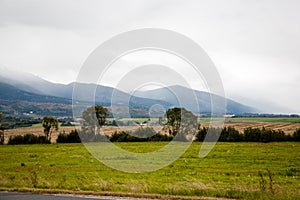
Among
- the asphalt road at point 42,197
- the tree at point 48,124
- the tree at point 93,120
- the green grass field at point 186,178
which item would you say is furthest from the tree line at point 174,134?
the asphalt road at point 42,197

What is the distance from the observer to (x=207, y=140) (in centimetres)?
6675

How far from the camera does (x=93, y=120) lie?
70.6 meters

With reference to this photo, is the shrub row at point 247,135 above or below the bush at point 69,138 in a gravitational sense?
above

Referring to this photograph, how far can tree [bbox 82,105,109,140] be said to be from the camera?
68981 mm

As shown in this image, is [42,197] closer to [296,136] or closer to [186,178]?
[186,178]

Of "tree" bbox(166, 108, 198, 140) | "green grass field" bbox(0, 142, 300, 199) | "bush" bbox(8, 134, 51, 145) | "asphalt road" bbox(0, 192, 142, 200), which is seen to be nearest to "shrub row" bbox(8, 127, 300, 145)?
"bush" bbox(8, 134, 51, 145)

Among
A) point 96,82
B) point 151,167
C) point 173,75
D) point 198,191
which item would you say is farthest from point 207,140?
point 198,191

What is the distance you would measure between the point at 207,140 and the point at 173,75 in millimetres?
43875

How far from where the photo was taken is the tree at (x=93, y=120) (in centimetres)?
6898

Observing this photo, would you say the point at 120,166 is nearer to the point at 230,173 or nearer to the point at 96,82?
the point at 230,173

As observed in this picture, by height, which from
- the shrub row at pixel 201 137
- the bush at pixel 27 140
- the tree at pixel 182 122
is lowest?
the bush at pixel 27 140

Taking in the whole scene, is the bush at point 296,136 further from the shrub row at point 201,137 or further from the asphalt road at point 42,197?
the asphalt road at point 42,197

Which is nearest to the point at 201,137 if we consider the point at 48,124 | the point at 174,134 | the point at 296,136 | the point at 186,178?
the point at 174,134

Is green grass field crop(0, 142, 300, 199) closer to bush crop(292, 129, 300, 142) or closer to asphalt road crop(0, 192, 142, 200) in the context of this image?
asphalt road crop(0, 192, 142, 200)
